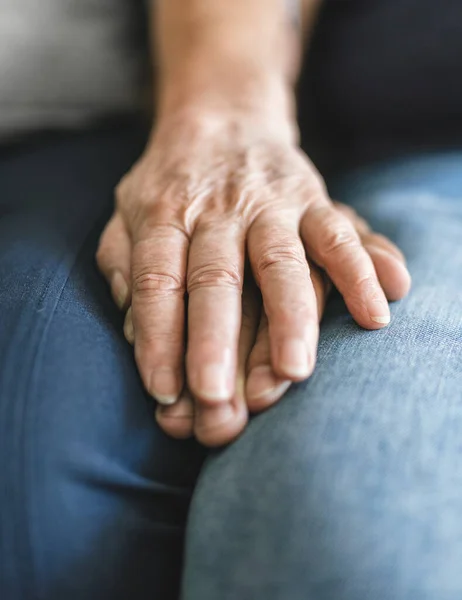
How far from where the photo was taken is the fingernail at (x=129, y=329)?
514 millimetres

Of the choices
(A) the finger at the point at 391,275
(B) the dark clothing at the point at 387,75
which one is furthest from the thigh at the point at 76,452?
(B) the dark clothing at the point at 387,75

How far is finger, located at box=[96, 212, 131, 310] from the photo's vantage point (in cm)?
55

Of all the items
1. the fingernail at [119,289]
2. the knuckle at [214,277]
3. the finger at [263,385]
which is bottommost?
the finger at [263,385]

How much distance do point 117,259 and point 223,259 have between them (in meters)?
0.10

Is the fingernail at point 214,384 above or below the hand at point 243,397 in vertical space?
above

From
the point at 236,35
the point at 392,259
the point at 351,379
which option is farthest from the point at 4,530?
the point at 236,35

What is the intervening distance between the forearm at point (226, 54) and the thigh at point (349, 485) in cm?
34

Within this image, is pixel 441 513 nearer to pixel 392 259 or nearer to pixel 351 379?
pixel 351 379

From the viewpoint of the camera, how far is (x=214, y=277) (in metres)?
0.51

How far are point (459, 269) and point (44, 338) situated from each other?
375mm

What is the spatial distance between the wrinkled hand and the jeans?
0.02m

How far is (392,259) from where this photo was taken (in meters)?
0.56

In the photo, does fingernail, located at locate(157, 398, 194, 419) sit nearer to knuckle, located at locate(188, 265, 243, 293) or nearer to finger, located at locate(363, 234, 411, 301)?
knuckle, located at locate(188, 265, 243, 293)

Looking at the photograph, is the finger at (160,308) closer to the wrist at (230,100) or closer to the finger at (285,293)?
the finger at (285,293)
